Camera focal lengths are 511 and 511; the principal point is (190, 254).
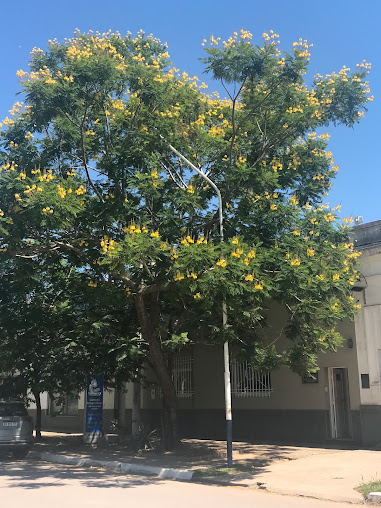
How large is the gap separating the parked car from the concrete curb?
28.5 inches

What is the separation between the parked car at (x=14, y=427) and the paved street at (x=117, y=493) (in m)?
2.64

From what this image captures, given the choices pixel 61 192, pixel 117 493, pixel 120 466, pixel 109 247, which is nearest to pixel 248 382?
pixel 120 466

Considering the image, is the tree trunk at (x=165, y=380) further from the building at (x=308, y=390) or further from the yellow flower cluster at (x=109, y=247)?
the yellow flower cluster at (x=109, y=247)

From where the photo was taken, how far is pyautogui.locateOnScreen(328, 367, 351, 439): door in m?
15.4

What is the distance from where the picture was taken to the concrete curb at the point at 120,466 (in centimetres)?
1106

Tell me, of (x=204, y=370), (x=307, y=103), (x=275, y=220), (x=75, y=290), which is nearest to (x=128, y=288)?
(x=75, y=290)

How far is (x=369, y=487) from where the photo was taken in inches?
349

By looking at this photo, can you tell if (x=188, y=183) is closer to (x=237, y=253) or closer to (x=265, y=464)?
(x=237, y=253)

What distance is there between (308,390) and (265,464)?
167 inches

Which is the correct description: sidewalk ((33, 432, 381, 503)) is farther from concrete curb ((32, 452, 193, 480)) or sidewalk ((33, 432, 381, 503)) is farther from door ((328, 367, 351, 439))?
door ((328, 367, 351, 439))

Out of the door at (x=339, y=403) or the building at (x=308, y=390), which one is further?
the door at (x=339, y=403)

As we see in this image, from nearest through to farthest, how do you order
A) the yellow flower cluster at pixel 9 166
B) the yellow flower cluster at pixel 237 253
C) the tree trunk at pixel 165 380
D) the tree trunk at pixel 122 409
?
the yellow flower cluster at pixel 237 253
the yellow flower cluster at pixel 9 166
the tree trunk at pixel 165 380
the tree trunk at pixel 122 409

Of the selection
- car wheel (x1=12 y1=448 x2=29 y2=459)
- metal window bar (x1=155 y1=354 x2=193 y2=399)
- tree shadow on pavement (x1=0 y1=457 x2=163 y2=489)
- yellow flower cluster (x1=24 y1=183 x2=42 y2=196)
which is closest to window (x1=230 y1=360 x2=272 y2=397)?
metal window bar (x1=155 y1=354 x2=193 y2=399)

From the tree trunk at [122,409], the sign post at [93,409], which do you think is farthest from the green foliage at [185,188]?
the tree trunk at [122,409]
